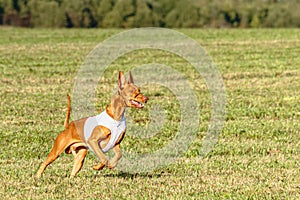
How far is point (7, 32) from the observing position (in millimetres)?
44031

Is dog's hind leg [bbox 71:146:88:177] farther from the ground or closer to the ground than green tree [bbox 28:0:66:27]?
farther from the ground

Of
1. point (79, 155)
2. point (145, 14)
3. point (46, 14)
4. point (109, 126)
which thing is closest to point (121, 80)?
point (109, 126)

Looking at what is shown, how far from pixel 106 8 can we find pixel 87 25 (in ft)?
6.68

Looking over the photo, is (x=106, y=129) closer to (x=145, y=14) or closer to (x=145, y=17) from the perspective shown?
(x=145, y=17)

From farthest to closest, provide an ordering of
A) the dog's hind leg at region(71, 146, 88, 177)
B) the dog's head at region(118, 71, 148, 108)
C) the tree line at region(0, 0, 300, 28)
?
the tree line at region(0, 0, 300, 28)
the dog's hind leg at region(71, 146, 88, 177)
the dog's head at region(118, 71, 148, 108)

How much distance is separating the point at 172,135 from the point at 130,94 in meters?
5.03

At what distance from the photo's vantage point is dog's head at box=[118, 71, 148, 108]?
7905 millimetres

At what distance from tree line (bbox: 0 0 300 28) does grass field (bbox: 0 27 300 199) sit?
74.5 feet

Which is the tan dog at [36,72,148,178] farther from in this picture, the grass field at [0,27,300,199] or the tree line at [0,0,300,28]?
the tree line at [0,0,300,28]

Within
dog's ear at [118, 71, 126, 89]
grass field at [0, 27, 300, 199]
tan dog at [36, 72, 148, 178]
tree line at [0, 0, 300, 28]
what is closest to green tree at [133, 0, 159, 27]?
tree line at [0, 0, 300, 28]

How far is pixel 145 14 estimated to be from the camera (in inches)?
2151

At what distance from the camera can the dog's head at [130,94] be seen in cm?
790

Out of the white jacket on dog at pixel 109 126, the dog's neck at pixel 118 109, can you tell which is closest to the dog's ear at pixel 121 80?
the dog's neck at pixel 118 109

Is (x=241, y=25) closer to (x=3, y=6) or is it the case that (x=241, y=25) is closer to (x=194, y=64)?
(x=3, y=6)
